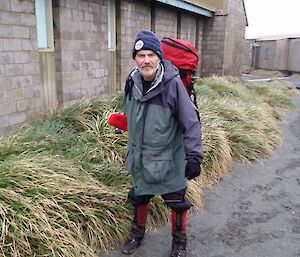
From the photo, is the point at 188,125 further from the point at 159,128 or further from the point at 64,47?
the point at 64,47

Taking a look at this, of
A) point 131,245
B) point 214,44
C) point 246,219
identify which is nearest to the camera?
point 131,245

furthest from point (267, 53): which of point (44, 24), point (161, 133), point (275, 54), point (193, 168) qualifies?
point (193, 168)

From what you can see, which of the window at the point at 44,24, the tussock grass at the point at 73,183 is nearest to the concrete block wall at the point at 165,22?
the window at the point at 44,24

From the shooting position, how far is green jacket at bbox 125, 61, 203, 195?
2.63 m

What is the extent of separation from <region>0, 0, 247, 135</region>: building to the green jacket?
10.3 feet

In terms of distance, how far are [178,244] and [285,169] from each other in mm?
3252

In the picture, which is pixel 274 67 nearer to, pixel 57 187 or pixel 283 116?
pixel 283 116

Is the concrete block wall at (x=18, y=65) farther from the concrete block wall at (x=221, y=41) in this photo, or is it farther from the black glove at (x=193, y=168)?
the concrete block wall at (x=221, y=41)

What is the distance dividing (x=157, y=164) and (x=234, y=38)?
14.4m

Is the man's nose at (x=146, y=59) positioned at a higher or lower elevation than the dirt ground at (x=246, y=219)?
higher

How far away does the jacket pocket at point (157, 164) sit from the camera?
274cm

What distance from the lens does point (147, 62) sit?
8.58 feet

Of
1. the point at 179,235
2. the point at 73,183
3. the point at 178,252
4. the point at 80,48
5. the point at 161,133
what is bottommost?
the point at 178,252

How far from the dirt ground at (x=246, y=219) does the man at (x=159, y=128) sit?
0.56 metres
